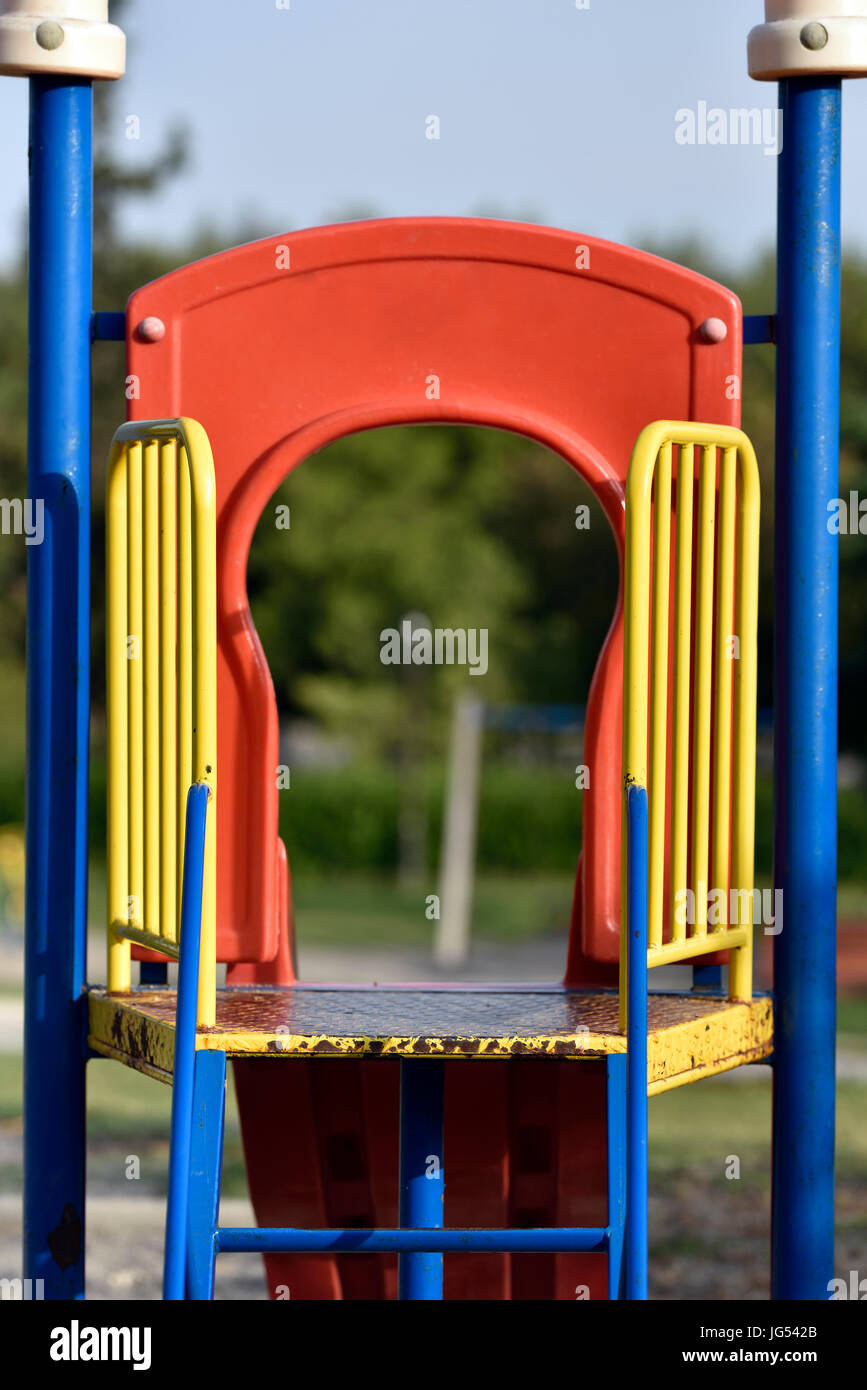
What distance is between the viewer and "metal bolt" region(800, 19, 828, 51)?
3660mm

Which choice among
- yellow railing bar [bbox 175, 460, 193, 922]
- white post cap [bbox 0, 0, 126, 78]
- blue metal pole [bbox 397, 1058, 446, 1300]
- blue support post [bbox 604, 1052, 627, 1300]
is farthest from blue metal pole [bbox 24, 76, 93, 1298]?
blue support post [bbox 604, 1052, 627, 1300]

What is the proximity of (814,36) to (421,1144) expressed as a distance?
8.03 ft

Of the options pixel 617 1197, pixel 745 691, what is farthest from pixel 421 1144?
pixel 745 691

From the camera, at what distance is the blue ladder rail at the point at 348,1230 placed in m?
2.78

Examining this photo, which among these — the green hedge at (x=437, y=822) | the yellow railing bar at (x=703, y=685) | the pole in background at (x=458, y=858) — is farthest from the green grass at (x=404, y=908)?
the yellow railing bar at (x=703, y=685)

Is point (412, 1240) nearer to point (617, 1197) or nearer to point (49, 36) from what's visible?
point (617, 1197)

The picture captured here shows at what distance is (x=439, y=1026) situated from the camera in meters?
3.15

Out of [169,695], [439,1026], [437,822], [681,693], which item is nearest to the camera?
[439,1026]

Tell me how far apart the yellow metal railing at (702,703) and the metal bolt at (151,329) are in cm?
113

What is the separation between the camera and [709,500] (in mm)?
3496

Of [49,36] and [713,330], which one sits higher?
[49,36]

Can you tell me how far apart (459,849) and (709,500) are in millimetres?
13801

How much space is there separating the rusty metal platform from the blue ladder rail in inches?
3.9
